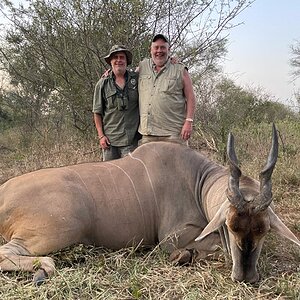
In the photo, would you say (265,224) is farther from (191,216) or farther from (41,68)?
(41,68)

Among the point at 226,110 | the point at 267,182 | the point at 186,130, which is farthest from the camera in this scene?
the point at 226,110

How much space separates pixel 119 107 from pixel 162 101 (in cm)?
40

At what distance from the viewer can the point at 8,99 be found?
489 inches

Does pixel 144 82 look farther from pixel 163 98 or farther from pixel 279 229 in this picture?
pixel 279 229

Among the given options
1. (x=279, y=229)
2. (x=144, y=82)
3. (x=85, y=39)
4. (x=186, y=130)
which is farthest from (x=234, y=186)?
(x=85, y=39)

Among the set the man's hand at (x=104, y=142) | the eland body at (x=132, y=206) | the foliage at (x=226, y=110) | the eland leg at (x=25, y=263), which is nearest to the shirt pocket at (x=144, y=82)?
the man's hand at (x=104, y=142)

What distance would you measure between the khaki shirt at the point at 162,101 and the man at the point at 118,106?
14 centimetres

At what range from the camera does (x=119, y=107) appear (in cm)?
429

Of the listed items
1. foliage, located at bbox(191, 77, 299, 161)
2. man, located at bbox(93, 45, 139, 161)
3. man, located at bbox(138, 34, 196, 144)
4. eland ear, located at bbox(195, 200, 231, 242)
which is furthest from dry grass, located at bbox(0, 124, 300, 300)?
foliage, located at bbox(191, 77, 299, 161)

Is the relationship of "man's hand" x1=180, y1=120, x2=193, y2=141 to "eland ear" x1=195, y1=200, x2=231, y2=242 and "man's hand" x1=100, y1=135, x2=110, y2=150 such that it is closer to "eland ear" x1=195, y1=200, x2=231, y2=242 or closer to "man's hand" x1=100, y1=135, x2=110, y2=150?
"man's hand" x1=100, y1=135, x2=110, y2=150

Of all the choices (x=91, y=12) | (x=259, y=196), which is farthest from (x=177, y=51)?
(x=259, y=196)

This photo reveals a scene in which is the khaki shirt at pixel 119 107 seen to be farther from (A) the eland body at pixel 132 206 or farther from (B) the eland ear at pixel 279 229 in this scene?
(B) the eland ear at pixel 279 229

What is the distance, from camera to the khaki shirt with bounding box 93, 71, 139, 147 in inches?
169

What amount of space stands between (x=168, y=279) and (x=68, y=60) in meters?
5.27
